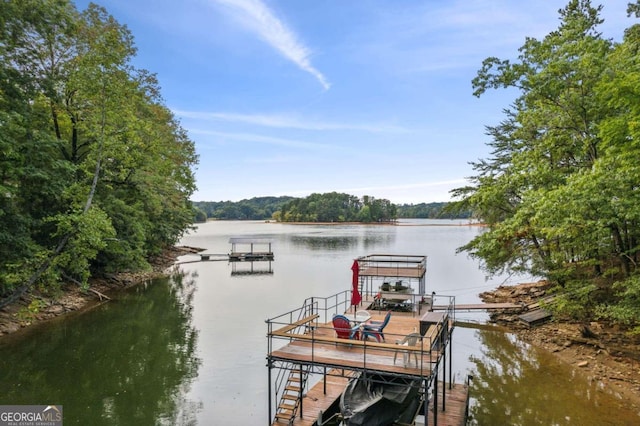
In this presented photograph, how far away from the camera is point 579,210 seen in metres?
11.2

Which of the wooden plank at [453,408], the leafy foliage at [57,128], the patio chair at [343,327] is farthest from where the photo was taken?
the leafy foliage at [57,128]

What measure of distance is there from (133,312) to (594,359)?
2380cm

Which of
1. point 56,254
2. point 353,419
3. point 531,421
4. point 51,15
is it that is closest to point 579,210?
point 531,421

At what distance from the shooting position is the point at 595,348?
15523 millimetres

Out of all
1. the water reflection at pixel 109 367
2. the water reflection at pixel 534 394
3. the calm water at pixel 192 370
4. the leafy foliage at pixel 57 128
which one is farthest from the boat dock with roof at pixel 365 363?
the leafy foliage at pixel 57 128

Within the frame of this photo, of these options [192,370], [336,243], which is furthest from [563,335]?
[336,243]

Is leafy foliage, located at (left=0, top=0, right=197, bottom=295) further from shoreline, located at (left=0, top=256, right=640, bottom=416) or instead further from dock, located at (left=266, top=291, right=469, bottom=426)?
dock, located at (left=266, top=291, right=469, bottom=426)

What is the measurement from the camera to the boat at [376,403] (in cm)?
893

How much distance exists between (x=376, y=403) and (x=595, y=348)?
1204 cm

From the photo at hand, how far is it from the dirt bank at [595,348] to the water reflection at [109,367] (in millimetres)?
13570

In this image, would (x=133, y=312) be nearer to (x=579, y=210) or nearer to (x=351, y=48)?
(x=579, y=210)

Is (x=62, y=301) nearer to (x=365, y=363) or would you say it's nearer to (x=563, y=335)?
(x=365, y=363)

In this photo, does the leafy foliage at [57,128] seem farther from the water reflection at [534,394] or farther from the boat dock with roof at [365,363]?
the water reflection at [534,394]

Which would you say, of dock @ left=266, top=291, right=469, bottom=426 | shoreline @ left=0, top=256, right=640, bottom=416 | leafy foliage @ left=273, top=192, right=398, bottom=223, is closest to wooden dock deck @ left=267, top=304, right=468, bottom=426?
dock @ left=266, top=291, right=469, bottom=426
